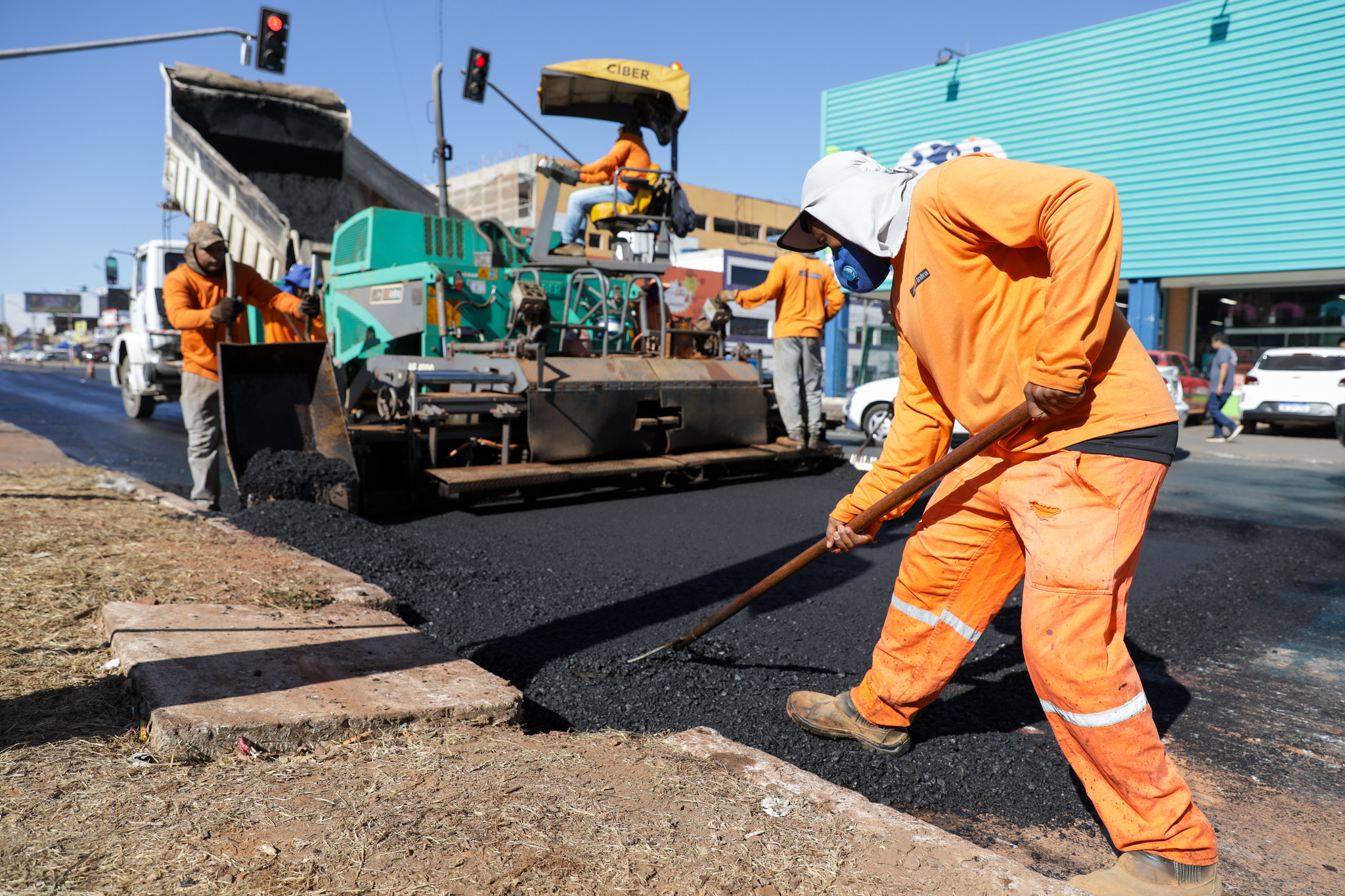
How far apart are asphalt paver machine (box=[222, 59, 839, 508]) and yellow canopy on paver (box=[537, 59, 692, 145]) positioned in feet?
0.05

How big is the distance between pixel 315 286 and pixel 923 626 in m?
7.18

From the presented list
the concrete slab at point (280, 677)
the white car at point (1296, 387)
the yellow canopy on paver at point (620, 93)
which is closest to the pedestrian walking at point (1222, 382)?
the white car at point (1296, 387)

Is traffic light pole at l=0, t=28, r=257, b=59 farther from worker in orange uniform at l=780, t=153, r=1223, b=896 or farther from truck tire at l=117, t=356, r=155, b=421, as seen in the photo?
worker in orange uniform at l=780, t=153, r=1223, b=896

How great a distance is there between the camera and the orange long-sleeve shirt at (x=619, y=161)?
7223mm

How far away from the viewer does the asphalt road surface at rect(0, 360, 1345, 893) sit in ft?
7.57

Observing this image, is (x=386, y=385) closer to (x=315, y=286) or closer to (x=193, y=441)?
(x=193, y=441)

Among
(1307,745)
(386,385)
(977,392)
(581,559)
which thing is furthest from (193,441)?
(1307,745)

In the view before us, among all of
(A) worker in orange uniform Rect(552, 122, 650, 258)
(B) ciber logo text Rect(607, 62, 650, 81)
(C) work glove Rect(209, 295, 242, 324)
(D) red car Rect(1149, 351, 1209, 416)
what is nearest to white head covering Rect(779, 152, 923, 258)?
(C) work glove Rect(209, 295, 242, 324)

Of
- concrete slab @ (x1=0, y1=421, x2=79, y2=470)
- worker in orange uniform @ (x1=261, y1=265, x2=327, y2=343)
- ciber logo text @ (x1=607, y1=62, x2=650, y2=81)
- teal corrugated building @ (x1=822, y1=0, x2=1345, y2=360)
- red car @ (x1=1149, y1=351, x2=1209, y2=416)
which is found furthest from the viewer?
red car @ (x1=1149, y1=351, x2=1209, y2=416)

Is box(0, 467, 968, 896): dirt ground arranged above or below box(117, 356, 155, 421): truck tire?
below

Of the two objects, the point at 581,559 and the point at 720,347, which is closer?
the point at 581,559

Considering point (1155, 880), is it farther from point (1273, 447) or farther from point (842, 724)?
point (1273, 447)

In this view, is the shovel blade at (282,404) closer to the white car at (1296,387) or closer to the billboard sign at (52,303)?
the white car at (1296,387)

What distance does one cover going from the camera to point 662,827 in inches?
73.3
